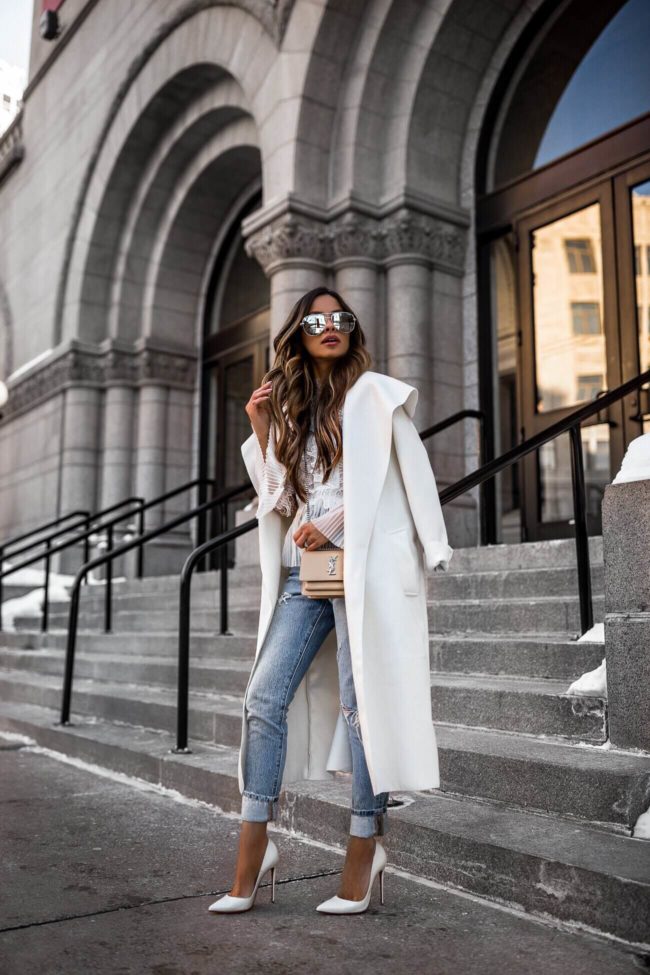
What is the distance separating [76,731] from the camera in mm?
6391

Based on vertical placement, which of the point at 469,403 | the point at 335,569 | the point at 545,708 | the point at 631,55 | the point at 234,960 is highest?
the point at 631,55

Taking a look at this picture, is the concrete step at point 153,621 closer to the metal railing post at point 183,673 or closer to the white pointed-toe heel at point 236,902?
the metal railing post at point 183,673

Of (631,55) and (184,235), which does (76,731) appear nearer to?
(631,55)

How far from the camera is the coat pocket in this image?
301cm

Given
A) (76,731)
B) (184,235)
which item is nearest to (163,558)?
(184,235)

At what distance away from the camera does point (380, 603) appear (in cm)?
296

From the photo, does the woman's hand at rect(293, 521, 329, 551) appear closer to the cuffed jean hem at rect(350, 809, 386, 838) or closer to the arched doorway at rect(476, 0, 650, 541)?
the cuffed jean hem at rect(350, 809, 386, 838)

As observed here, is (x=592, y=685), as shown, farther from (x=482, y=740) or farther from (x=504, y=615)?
(x=504, y=615)

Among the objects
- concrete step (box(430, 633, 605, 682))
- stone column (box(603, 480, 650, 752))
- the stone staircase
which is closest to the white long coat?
the stone staircase

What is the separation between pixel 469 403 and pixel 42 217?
10.3 metres

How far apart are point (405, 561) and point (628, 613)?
3.93 ft

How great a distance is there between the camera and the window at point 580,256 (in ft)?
28.8

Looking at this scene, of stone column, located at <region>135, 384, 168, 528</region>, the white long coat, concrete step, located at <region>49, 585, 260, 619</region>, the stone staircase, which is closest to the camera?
the white long coat

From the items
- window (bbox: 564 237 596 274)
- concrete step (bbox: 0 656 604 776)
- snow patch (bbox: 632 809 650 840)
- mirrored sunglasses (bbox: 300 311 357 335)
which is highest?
window (bbox: 564 237 596 274)
